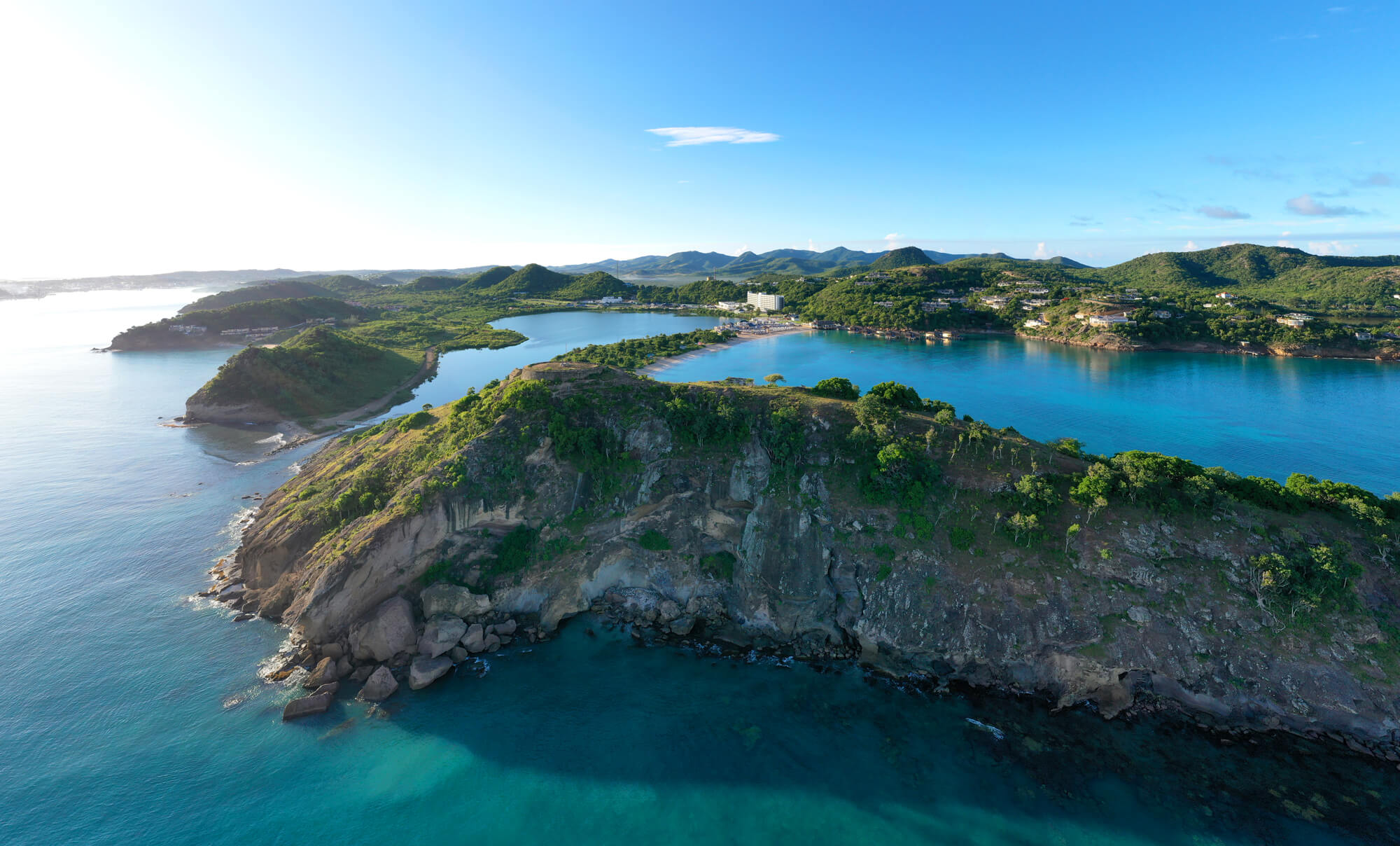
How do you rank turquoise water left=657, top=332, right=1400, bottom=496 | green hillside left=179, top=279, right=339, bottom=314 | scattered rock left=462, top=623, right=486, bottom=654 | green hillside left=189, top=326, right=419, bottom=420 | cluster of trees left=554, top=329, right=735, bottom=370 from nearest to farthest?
1. scattered rock left=462, top=623, right=486, bottom=654
2. turquoise water left=657, top=332, right=1400, bottom=496
3. green hillside left=189, top=326, right=419, bottom=420
4. cluster of trees left=554, top=329, right=735, bottom=370
5. green hillside left=179, top=279, right=339, bottom=314

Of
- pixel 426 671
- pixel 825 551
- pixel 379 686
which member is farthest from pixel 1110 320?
pixel 379 686

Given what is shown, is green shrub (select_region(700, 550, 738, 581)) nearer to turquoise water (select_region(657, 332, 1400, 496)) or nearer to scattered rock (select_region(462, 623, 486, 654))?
scattered rock (select_region(462, 623, 486, 654))

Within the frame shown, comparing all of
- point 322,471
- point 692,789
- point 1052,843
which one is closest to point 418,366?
point 322,471

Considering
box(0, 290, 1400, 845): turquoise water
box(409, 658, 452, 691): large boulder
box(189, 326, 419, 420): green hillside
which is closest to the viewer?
box(0, 290, 1400, 845): turquoise water

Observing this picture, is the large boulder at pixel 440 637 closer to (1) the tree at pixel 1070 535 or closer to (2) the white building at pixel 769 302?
(1) the tree at pixel 1070 535

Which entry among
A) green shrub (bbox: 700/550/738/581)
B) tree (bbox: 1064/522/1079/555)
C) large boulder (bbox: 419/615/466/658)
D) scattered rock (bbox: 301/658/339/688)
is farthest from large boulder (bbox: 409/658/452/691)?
tree (bbox: 1064/522/1079/555)

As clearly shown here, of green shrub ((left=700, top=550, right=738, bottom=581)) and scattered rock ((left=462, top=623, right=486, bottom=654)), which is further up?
green shrub ((left=700, top=550, right=738, bottom=581))

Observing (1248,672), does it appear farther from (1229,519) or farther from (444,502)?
(444,502)
